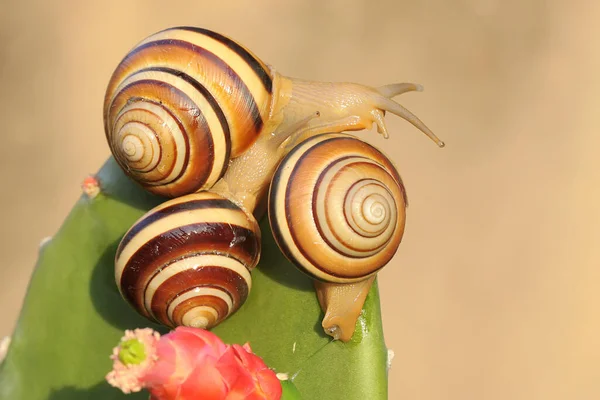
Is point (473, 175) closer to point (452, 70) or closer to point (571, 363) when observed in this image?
point (452, 70)

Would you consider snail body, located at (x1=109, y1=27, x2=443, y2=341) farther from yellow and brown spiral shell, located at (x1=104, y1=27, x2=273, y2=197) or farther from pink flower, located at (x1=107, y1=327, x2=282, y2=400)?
pink flower, located at (x1=107, y1=327, x2=282, y2=400)

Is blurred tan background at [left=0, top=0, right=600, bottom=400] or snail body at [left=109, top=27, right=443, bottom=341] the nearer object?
snail body at [left=109, top=27, right=443, bottom=341]

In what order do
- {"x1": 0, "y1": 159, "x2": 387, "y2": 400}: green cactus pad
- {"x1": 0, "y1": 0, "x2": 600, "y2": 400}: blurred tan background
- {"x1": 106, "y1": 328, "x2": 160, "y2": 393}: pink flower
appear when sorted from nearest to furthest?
{"x1": 106, "y1": 328, "x2": 160, "y2": 393}: pink flower
{"x1": 0, "y1": 159, "x2": 387, "y2": 400}: green cactus pad
{"x1": 0, "y1": 0, "x2": 600, "y2": 400}: blurred tan background

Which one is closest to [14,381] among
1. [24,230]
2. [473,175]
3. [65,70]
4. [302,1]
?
[24,230]

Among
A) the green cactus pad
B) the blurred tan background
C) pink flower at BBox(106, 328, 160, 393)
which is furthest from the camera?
the blurred tan background

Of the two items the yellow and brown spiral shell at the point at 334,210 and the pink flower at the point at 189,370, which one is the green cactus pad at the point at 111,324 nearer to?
the yellow and brown spiral shell at the point at 334,210

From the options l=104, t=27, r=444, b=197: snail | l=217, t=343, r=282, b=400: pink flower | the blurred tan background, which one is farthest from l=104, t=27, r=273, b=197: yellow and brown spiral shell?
the blurred tan background

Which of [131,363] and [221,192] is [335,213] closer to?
[221,192]
